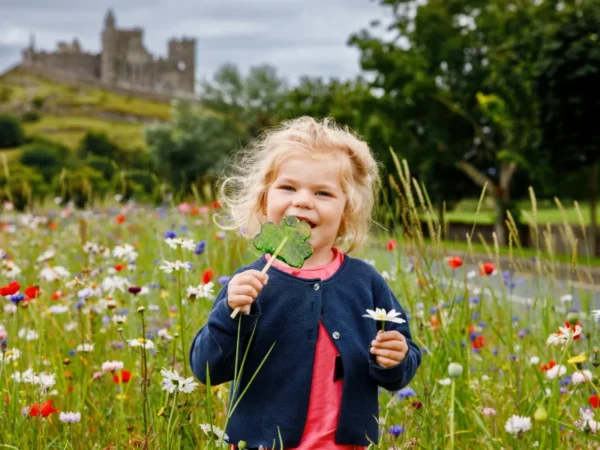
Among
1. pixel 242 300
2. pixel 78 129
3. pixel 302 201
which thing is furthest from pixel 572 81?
pixel 78 129

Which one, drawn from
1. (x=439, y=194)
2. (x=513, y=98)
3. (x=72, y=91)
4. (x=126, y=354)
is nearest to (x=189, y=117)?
(x=439, y=194)

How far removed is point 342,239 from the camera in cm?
202

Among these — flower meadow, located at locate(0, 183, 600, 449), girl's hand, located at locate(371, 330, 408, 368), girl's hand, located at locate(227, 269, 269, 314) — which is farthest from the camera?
flower meadow, located at locate(0, 183, 600, 449)

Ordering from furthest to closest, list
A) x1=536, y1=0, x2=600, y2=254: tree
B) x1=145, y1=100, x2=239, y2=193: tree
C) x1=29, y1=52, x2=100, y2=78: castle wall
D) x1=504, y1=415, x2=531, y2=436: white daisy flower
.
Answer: x1=29, y1=52, x2=100, y2=78: castle wall < x1=145, y1=100, x2=239, y2=193: tree < x1=536, y1=0, x2=600, y2=254: tree < x1=504, y1=415, x2=531, y2=436: white daisy flower

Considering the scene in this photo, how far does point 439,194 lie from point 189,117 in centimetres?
1982

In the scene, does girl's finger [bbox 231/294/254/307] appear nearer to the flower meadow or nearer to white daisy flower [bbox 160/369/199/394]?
the flower meadow

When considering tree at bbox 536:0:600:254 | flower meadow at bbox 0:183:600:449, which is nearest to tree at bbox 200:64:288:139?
tree at bbox 536:0:600:254

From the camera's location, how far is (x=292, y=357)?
1.71 metres

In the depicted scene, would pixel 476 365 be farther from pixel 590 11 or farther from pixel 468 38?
pixel 468 38

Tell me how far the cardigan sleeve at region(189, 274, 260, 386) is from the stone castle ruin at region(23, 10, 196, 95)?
114 metres

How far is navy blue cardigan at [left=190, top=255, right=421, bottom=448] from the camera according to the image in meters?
1.68

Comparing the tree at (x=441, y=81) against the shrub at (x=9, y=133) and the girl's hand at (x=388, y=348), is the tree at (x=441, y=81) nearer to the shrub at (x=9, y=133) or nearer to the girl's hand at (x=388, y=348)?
the girl's hand at (x=388, y=348)

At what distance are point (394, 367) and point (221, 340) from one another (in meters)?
0.37

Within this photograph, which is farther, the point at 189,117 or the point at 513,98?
the point at 189,117
